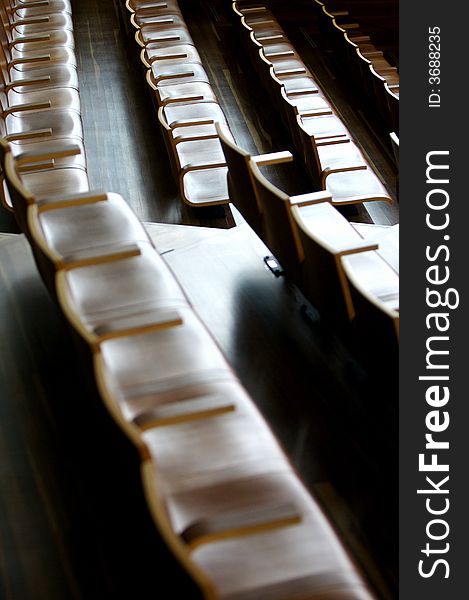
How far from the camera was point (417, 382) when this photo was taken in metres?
0.47

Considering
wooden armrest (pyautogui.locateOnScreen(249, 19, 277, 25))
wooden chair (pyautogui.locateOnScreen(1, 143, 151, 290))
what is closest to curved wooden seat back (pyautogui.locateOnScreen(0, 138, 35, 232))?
wooden chair (pyautogui.locateOnScreen(1, 143, 151, 290))

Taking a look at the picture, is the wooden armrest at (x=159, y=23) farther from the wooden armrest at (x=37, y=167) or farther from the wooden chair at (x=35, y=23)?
the wooden armrest at (x=37, y=167)

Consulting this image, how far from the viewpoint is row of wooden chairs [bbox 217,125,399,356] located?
477 millimetres

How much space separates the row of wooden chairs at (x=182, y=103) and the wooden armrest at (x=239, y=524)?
1.47ft

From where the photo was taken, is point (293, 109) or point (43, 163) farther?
point (293, 109)

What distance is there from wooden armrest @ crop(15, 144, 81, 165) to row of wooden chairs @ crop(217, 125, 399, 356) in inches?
4.8

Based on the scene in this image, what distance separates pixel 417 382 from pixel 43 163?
0.41 metres

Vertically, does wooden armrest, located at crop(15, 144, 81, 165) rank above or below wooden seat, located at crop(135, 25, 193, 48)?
above

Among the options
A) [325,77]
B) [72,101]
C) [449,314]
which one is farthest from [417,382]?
[325,77]

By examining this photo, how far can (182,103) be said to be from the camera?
2.92 feet

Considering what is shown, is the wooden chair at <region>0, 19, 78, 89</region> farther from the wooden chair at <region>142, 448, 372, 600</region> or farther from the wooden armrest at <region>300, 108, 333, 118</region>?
the wooden chair at <region>142, 448, 372, 600</region>

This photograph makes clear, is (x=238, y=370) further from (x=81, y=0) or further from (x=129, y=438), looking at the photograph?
(x=81, y=0)

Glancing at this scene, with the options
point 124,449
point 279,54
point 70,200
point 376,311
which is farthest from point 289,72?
point 124,449

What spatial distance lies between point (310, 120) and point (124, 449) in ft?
2.04
